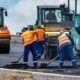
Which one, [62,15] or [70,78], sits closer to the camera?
[70,78]

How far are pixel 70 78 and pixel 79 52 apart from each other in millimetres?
11792

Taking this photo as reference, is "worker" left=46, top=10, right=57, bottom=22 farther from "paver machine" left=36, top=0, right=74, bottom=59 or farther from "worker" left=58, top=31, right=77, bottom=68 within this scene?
"worker" left=58, top=31, right=77, bottom=68

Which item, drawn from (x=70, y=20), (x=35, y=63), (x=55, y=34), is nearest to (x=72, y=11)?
(x=70, y=20)

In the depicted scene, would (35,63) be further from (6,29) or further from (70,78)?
(6,29)

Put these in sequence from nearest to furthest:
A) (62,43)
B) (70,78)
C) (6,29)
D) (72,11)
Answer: (70,78)
(62,43)
(72,11)
(6,29)

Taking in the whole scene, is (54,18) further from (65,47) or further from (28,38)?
(65,47)

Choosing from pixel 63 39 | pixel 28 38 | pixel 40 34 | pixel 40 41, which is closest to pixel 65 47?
pixel 63 39

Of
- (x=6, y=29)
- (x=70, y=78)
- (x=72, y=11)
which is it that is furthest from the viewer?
(x=6, y=29)

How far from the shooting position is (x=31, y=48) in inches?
859

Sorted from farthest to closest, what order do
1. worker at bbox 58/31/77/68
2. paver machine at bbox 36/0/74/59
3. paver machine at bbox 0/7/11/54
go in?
paver machine at bbox 0/7/11/54 → paver machine at bbox 36/0/74/59 → worker at bbox 58/31/77/68

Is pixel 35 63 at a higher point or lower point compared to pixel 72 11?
lower

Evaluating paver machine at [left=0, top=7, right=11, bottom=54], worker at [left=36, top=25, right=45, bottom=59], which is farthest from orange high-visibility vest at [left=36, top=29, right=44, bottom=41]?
paver machine at [left=0, top=7, right=11, bottom=54]

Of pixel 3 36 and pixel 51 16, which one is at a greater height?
pixel 51 16

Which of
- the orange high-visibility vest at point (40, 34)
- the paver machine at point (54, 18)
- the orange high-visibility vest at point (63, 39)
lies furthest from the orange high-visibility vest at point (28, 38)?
the paver machine at point (54, 18)
